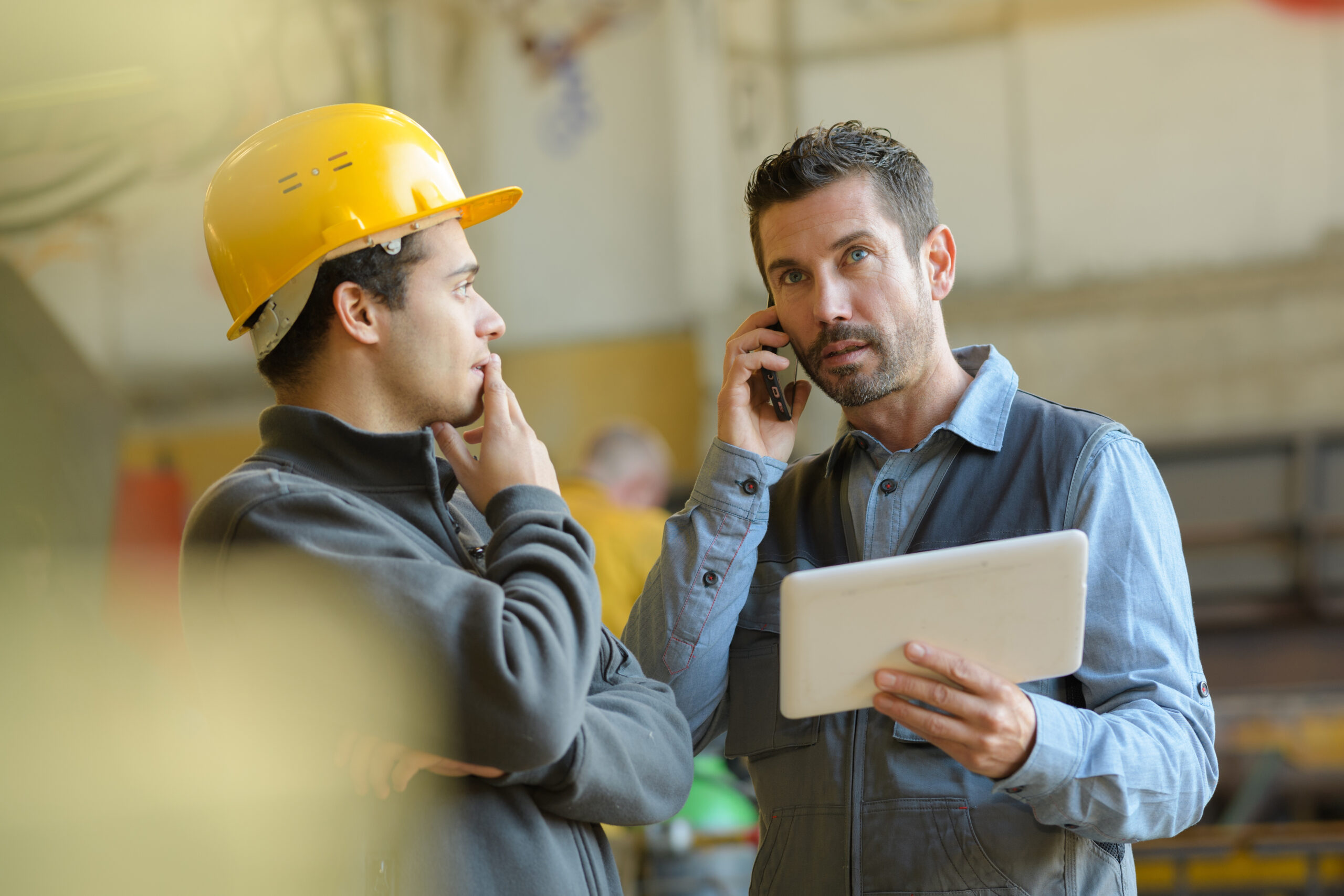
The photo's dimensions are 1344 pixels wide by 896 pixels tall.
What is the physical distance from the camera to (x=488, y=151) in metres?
8.70

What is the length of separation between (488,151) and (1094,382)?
4.68 metres

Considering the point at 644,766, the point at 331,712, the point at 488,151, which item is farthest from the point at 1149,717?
the point at 488,151

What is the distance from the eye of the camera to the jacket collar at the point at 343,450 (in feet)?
4.86

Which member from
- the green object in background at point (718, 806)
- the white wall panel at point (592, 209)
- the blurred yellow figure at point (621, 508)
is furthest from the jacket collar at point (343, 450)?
the white wall panel at point (592, 209)

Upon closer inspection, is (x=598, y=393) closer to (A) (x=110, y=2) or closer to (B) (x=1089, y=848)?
(A) (x=110, y=2)

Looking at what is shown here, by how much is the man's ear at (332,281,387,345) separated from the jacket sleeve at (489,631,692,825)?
55cm

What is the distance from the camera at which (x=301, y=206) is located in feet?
4.96

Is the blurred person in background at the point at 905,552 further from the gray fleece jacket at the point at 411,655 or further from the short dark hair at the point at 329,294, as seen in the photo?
the short dark hair at the point at 329,294

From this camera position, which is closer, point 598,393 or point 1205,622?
point 1205,622

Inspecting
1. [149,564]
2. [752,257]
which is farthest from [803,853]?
[752,257]

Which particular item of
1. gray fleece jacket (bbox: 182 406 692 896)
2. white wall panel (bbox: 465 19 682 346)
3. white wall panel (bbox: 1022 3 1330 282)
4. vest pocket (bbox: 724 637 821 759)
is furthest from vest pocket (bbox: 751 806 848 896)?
white wall panel (bbox: 465 19 682 346)

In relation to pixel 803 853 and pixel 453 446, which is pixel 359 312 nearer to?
pixel 453 446

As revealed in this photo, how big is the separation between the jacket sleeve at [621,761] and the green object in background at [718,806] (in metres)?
3.03

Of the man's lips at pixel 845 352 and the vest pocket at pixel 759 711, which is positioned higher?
the man's lips at pixel 845 352
